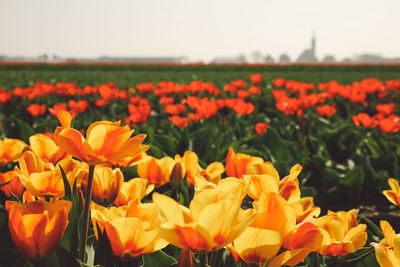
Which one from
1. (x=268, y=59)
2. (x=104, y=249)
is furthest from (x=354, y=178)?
(x=268, y=59)

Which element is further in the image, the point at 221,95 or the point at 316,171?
the point at 221,95

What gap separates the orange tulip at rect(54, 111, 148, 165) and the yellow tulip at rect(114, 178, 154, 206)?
26cm

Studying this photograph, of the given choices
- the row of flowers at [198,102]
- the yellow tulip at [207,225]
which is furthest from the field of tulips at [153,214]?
the row of flowers at [198,102]

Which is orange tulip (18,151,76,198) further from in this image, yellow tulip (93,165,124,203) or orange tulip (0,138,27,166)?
orange tulip (0,138,27,166)

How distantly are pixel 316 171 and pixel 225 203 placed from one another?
2.26 metres

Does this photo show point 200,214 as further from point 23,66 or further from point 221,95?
point 23,66

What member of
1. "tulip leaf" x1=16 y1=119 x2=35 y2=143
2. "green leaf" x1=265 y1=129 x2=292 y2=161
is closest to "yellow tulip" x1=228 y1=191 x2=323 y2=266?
"green leaf" x1=265 y1=129 x2=292 y2=161

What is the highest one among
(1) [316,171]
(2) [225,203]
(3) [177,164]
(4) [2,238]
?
(2) [225,203]

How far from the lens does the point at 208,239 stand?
62 cm

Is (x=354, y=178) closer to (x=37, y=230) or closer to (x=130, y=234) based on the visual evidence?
(x=130, y=234)

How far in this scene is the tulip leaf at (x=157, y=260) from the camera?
2.90 feet

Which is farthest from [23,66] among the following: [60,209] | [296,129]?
[60,209]

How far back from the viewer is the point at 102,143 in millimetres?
846

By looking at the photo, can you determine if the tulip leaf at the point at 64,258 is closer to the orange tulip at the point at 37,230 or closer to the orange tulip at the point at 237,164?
the orange tulip at the point at 37,230
